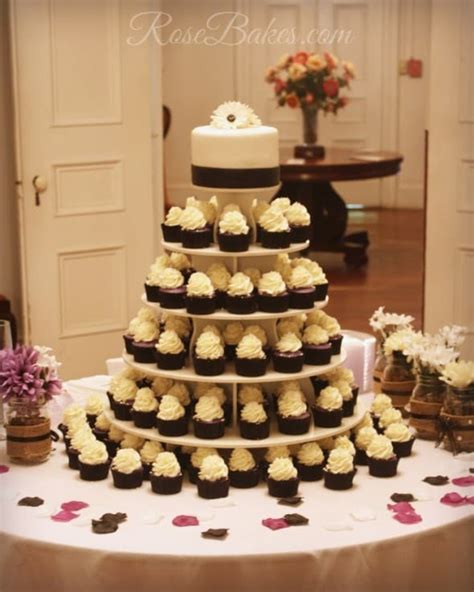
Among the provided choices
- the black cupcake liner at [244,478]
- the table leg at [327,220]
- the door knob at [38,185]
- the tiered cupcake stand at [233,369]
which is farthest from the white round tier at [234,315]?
the table leg at [327,220]

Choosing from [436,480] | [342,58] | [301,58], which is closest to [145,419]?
[436,480]

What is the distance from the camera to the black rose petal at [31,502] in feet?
A: 8.99

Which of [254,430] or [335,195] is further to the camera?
[335,195]

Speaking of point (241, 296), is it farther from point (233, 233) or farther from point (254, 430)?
point (254, 430)

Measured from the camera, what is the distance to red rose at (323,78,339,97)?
8.17 meters

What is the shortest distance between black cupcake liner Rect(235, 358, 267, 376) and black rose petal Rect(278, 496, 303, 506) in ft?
0.94

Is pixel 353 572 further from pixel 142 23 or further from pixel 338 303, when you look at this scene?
pixel 338 303

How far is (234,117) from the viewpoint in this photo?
2881mm

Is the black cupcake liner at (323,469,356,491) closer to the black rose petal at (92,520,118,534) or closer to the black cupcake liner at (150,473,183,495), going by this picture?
the black cupcake liner at (150,473,183,495)

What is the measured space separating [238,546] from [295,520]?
166 mm

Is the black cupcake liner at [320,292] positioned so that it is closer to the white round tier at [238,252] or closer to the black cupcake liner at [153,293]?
the white round tier at [238,252]

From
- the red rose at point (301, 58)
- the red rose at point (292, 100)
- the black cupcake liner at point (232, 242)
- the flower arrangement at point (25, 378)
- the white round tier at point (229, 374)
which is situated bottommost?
the flower arrangement at point (25, 378)

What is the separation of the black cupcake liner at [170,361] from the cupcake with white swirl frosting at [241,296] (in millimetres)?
171

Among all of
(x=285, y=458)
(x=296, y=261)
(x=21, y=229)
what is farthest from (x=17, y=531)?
(x=21, y=229)
